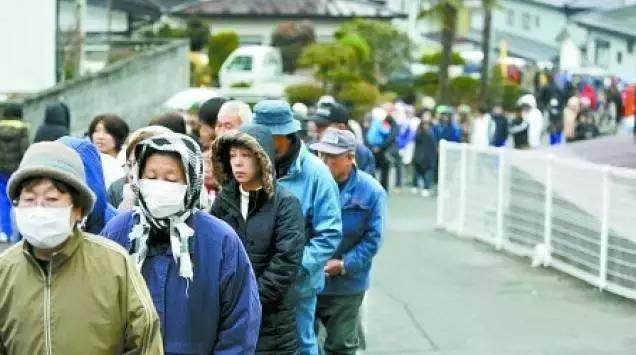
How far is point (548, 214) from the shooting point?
52.7ft

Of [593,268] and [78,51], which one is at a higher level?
[78,51]

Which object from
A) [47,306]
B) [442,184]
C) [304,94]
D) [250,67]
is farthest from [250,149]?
[250,67]

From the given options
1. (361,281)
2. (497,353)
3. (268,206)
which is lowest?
Result: (497,353)

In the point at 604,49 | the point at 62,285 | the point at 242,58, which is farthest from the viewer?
the point at 604,49

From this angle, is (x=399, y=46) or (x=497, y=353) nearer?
(x=497, y=353)

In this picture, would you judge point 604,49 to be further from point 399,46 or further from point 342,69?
point 342,69

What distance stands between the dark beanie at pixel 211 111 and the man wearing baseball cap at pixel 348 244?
2.25 feet

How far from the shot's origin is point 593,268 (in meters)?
14.6

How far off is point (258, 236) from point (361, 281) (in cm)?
242

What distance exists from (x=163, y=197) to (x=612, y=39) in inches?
2547

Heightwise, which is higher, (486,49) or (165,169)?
(486,49)

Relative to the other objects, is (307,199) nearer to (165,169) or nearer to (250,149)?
(250,149)

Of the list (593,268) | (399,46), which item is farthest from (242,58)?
(593,268)

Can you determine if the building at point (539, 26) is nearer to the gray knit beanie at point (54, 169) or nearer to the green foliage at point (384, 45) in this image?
the green foliage at point (384, 45)
